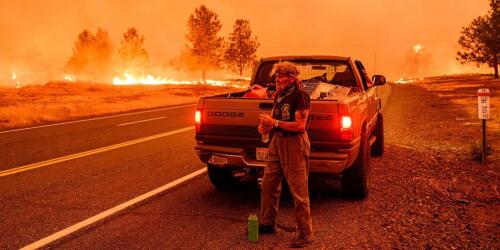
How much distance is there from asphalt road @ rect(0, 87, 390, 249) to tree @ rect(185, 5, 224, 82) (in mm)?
66940

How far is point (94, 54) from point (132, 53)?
39.1ft

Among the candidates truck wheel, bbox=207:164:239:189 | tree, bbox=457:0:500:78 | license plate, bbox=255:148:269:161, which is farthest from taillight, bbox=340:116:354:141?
tree, bbox=457:0:500:78

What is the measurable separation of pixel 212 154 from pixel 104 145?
219 inches

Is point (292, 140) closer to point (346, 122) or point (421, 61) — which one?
point (346, 122)

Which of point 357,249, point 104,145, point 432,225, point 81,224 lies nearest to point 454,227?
point 432,225

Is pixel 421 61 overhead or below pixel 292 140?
overhead

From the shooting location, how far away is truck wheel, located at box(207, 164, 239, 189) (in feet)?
20.9

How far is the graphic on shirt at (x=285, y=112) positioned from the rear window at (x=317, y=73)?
304 centimetres

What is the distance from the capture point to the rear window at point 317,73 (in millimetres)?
7418

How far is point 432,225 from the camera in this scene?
4887 mm

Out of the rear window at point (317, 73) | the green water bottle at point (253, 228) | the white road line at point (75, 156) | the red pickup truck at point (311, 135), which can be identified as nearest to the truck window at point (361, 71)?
the rear window at point (317, 73)

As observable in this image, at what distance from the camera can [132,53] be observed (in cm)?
8200

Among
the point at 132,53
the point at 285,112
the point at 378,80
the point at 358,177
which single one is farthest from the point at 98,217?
the point at 132,53

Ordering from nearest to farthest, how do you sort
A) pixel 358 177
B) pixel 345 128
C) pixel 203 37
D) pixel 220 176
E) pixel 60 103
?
1. pixel 345 128
2. pixel 358 177
3. pixel 220 176
4. pixel 60 103
5. pixel 203 37
